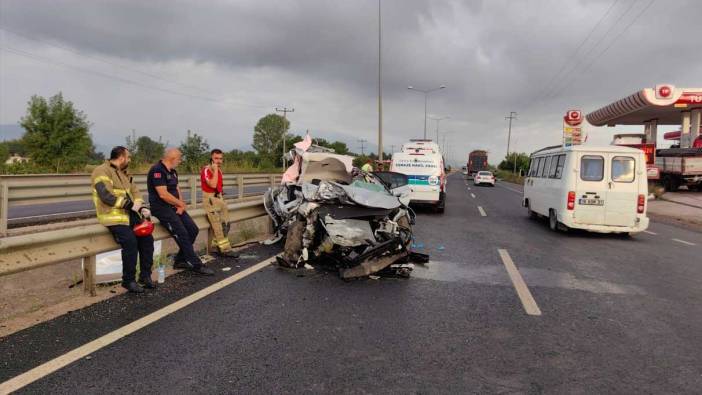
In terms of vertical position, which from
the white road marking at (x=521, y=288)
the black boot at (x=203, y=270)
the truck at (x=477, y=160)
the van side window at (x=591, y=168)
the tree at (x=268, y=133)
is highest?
the tree at (x=268, y=133)

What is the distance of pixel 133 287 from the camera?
4.95 meters

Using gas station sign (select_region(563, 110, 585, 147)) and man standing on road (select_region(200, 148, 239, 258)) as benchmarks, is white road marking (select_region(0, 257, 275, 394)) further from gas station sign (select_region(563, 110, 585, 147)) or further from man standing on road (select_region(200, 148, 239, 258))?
gas station sign (select_region(563, 110, 585, 147))

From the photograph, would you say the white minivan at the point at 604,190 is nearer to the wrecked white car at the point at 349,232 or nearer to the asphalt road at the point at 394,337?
the asphalt road at the point at 394,337

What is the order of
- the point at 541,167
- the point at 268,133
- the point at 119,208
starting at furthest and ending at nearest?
the point at 268,133, the point at 541,167, the point at 119,208

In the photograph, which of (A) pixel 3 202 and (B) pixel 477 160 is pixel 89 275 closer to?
(A) pixel 3 202

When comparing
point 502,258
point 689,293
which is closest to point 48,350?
point 502,258

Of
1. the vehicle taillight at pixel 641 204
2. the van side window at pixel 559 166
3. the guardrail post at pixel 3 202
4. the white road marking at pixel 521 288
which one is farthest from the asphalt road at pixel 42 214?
the vehicle taillight at pixel 641 204

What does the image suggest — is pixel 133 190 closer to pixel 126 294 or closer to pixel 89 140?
pixel 126 294

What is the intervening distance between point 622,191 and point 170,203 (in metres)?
9.38

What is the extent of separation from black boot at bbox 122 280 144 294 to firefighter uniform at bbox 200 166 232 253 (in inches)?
78.2

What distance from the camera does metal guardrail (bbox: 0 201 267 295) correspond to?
3.98 metres

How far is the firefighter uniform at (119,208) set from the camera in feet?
15.5

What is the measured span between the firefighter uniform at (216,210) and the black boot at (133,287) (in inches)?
78.2

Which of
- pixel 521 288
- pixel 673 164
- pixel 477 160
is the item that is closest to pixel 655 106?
pixel 673 164
